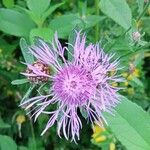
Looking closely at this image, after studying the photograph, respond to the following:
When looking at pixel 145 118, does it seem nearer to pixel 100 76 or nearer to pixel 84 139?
pixel 100 76

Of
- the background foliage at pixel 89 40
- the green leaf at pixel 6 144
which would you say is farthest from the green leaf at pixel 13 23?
the green leaf at pixel 6 144

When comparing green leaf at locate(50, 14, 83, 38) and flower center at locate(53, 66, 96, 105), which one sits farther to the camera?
green leaf at locate(50, 14, 83, 38)

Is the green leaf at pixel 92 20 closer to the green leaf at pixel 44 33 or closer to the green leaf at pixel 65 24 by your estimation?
the green leaf at pixel 65 24

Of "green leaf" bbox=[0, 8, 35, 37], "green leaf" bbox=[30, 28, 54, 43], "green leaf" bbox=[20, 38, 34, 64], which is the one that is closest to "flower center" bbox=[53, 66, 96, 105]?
"green leaf" bbox=[20, 38, 34, 64]

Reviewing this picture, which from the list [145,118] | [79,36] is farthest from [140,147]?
[79,36]

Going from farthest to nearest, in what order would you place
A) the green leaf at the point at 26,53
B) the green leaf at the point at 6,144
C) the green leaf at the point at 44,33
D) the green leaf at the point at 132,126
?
the green leaf at the point at 6,144, the green leaf at the point at 44,33, the green leaf at the point at 26,53, the green leaf at the point at 132,126

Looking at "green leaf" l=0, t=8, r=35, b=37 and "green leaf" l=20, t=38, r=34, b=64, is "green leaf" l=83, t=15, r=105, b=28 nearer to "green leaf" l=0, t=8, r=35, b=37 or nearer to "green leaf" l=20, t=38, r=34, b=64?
"green leaf" l=0, t=8, r=35, b=37
